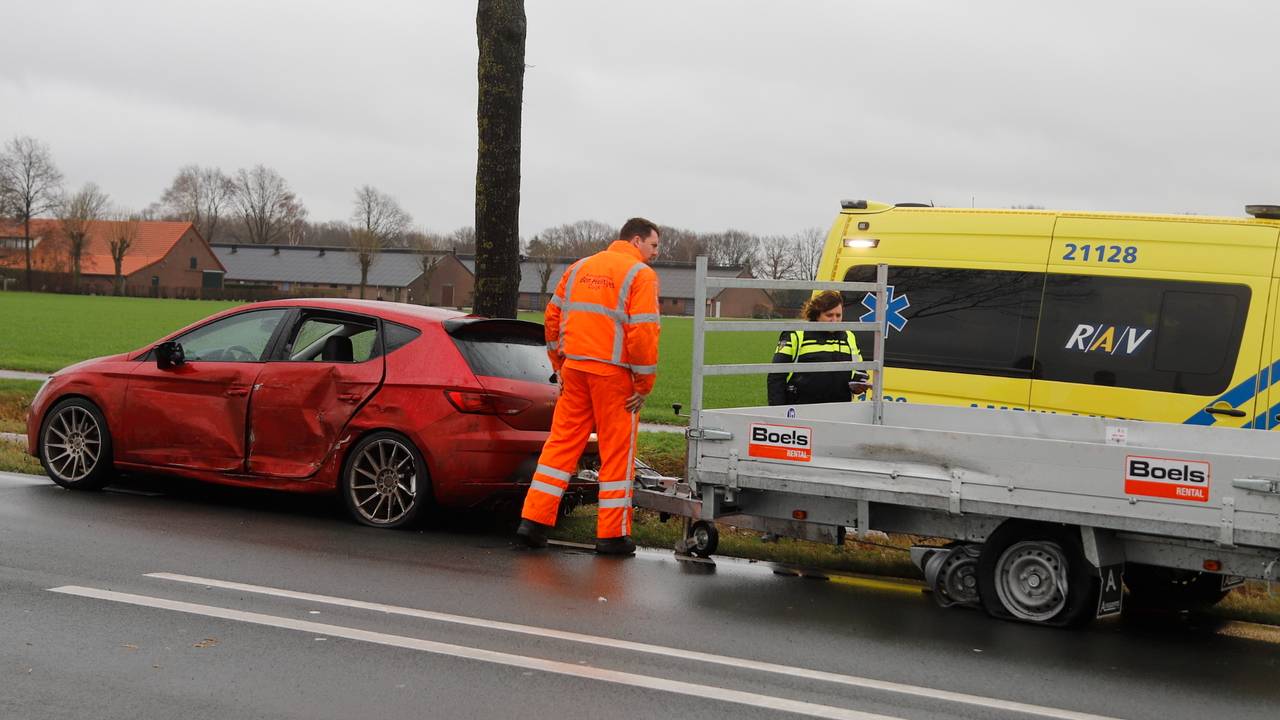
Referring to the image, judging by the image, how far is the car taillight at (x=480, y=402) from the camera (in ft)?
29.0

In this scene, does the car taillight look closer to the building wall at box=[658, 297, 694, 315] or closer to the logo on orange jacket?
the logo on orange jacket

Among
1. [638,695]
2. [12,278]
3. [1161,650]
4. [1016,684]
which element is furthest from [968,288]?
[12,278]

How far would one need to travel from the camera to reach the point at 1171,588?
7.58 m

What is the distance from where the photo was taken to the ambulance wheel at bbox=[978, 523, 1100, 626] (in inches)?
261

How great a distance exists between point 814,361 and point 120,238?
117305mm

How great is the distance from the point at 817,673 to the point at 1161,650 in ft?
6.33

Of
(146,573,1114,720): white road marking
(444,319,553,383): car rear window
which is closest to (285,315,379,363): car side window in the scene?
(444,319,553,383): car rear window

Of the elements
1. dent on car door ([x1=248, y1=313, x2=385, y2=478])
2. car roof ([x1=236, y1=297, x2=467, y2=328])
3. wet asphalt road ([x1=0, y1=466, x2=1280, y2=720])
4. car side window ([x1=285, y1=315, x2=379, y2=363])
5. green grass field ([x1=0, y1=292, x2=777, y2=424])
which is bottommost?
green grass field ([x1=0, y1=292, x2=777, y2=424])

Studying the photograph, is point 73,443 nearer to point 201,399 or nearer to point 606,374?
point 201,399

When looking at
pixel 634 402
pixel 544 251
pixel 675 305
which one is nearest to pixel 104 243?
pixel 544 251

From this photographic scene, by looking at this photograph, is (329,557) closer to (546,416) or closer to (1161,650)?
(546,416)

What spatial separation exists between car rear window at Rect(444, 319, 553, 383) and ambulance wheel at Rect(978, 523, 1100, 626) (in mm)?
3618

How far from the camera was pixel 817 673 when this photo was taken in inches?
223

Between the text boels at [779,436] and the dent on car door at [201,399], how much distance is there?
4028mm
